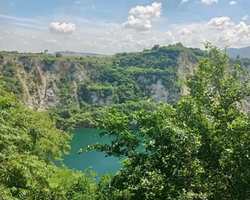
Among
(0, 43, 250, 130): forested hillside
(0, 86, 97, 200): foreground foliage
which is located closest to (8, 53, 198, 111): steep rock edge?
(0, 43, 250, 130): forested hillside

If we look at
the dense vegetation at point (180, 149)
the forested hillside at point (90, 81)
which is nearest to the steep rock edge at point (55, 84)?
the forested hillside at point (90, 81)

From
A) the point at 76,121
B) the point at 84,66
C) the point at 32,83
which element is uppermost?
the point at 84,66

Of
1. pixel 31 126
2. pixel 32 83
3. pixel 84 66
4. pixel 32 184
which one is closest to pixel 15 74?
pixel 32 83

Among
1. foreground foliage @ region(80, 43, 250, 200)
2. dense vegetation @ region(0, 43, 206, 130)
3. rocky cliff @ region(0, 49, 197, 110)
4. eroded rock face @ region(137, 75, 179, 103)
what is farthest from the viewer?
eroded rock face @ region(137, 75, 179, 103)

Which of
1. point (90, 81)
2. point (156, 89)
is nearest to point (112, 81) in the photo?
point (90, 81)

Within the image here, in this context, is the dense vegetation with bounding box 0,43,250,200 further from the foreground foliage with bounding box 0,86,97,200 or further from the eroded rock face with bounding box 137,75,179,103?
the eroded rock face with bounding box 137,75,179,103

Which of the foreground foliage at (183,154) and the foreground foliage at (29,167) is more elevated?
the foreground foliage at (183,154)

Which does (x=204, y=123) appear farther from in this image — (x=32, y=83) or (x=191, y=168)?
(x=32, y=83)

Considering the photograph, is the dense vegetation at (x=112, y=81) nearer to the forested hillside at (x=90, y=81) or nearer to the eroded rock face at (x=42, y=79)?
the forested hillside at (x=90, y=81)

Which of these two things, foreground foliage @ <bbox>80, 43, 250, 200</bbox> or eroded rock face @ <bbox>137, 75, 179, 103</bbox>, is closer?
foreground foliage @ <bbox>80, 43, 250, 200</bbox>
